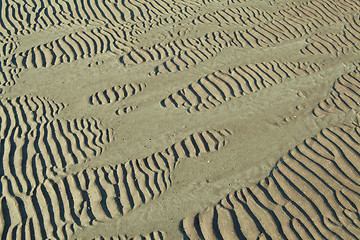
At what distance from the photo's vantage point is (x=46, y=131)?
244 inches

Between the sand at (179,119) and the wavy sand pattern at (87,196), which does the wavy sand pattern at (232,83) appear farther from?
the wavy sand pattern at (87,196)

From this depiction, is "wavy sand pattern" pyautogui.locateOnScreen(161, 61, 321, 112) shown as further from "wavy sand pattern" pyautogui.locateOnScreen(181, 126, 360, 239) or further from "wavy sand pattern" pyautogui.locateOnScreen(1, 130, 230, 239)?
"wavy sand pattern" pyautogui.locateOnScreen(181, 126, 360, 239)

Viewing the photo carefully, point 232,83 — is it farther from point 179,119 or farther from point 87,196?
point 87,196

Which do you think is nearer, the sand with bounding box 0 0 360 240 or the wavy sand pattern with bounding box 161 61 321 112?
the sand with bounding box 0 0 360 240

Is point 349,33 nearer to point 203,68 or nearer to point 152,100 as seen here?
point 203,68

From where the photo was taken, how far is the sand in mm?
5098

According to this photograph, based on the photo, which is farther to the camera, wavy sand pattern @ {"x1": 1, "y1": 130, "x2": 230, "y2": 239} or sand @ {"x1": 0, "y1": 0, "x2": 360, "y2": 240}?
sand @ {"x1": 0, "y1": 0, "x2": 360, "y2": 240}

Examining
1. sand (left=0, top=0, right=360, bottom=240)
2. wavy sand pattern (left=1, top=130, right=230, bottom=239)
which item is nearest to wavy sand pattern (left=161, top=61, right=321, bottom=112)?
sand (left=0, top=0, right=360, bottom=240)

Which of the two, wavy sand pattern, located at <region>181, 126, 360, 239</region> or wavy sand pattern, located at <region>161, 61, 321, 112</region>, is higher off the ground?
wavy sand pattern, located at <region>161, 61, 321, 112</region>

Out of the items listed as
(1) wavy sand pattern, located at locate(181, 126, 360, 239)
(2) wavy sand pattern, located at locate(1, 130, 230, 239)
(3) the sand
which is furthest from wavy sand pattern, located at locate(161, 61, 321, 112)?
(1) wavy sand pattern, located at locate(181, 126, 360, 239)

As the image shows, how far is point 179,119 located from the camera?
6465 millimetres

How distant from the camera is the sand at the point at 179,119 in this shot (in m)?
5.10

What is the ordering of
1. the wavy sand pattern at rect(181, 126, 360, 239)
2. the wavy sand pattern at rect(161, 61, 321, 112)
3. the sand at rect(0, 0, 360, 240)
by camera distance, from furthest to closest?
1. the wavy sand pattern at rect(161, 61, 321, 112)
2. the sand at rect(0, 0, 360, 240)
3. the wavy sand pattern at rect(181, 126, 360, 239)

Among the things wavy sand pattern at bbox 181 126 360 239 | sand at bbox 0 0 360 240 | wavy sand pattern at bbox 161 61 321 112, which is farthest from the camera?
wavy sand pattern at bbox 161 61 321 112
